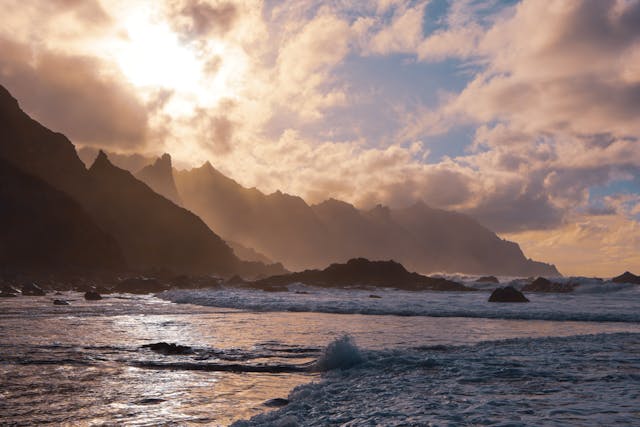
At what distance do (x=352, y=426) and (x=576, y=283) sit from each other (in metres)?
71.8

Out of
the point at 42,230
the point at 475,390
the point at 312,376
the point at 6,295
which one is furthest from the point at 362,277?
the point at 475,390

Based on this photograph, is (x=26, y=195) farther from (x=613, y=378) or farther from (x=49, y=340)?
(x=613, y=378)

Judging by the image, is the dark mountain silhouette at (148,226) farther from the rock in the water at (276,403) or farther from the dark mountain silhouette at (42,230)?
the rock in the water at (276,403)

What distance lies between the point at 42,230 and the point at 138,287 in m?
27.2

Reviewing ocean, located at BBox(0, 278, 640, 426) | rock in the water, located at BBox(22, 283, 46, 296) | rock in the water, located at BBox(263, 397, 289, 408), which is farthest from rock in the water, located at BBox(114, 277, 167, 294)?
rock in the water, located at BBox(263, 397, 289, 408)

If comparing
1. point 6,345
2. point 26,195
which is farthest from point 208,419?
point 26,195

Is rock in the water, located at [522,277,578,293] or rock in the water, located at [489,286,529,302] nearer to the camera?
rock in the water, located at [489,286,529,302]

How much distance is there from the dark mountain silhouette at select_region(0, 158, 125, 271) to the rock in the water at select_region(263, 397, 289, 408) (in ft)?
240

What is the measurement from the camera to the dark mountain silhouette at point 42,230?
73.7 metres

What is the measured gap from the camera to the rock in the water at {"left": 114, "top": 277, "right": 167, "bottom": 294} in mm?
59878

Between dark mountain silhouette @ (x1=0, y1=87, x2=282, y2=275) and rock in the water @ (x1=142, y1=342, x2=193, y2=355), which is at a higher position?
dark mountain silhouette @ (x1=0, y1=87, x2=282, y2=275)

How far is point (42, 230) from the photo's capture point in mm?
77250

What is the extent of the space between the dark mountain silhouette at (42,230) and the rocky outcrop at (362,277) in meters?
31.5

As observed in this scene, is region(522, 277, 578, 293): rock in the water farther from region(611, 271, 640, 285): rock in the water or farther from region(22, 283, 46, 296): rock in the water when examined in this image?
region(22, 283, 46, 296): rock in the water
